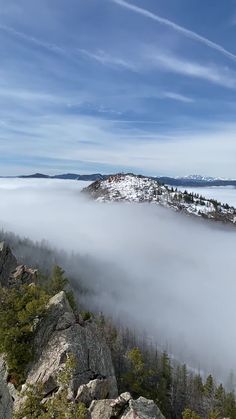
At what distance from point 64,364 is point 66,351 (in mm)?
4815

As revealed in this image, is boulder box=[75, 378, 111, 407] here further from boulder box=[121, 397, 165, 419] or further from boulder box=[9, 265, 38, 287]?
boulder box=[9, 265, 38, 287]

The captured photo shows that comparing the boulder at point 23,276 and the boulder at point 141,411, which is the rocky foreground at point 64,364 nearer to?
the boulder at point 141,411

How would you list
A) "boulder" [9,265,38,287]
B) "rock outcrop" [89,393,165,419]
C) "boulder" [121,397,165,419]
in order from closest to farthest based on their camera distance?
"boulder" [121,397,165,419] < "rock outcrop" [89,393,165,419] < "boulder" [9,265,38,287]

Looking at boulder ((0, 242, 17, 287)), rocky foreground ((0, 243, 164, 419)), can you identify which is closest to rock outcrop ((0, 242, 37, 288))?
boulder ((0, 242, 17, 287))

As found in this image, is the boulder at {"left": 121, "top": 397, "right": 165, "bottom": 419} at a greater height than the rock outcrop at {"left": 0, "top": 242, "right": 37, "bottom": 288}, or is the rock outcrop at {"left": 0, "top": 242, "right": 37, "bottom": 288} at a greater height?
the boulder at {"left": 121, "top": 397, "right": 165, "bottom": 419}

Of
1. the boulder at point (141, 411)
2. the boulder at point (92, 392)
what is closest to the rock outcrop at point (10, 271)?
the boulder at point (92, 392)

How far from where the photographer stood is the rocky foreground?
68.3 metres

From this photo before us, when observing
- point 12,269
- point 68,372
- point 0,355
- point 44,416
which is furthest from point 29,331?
point 12,269

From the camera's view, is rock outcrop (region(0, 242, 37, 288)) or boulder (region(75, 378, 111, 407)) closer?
boulder (region(75, 378, 111, 407))

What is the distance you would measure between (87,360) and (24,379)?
1339 cm

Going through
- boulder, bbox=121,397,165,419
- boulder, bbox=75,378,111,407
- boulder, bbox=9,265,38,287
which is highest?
boulder, bbox=121,397,165,419

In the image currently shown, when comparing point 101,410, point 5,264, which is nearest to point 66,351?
point 101,410

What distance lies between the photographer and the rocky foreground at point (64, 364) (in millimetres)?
68338

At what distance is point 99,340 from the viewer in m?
90.1
